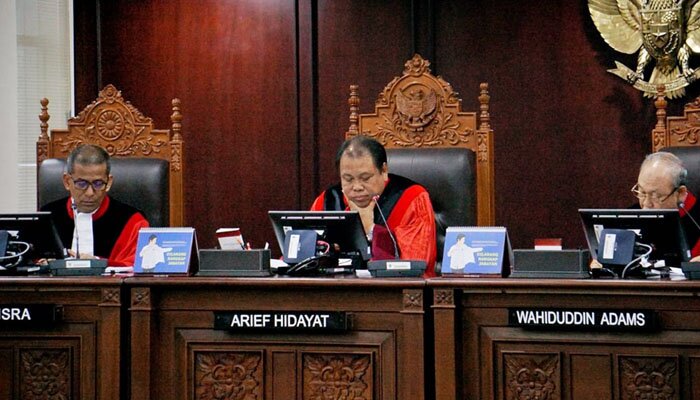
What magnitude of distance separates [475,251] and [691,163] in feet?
4.91

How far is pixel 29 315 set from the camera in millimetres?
2924

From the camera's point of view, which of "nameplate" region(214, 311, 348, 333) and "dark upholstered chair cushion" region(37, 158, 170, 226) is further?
"dark upholstered chair cushion" region(37, 158, 170, 226)

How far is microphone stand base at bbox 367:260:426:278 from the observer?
2855 millimetres

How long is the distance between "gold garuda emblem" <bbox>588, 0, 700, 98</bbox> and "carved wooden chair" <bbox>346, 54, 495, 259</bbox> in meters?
1.17

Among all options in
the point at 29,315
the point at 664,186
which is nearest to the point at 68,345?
the point at 29,315

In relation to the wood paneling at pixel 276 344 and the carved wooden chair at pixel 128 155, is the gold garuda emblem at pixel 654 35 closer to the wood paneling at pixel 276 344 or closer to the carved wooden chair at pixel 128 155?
the carved wooden chair at pixel 128 155

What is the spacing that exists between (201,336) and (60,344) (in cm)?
44

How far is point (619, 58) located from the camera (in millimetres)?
5086

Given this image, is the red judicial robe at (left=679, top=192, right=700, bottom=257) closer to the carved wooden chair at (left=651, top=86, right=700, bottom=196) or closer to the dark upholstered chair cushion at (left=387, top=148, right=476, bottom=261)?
the carved wooden chair at (left=651, top=86, right=700, bottom=196)

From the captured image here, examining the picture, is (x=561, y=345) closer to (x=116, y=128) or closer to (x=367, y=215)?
(x=367, y=215)

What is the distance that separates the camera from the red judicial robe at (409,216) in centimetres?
368

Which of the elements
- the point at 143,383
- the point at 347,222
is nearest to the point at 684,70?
the point at 347,222

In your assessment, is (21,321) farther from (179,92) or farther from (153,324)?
(179,92)

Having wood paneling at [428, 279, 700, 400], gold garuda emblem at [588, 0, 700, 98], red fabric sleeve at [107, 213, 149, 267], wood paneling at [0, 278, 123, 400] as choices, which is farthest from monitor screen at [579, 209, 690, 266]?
gold garuda emblem at [588, 0, 700, 98]
